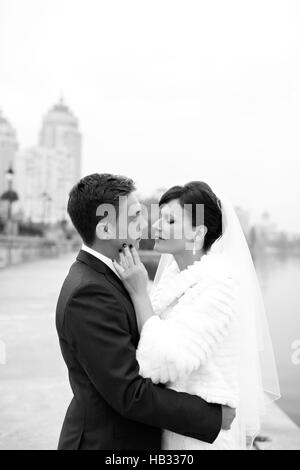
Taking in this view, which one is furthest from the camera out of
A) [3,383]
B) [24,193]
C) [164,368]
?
[24,193]

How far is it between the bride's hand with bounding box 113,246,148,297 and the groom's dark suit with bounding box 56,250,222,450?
3cm

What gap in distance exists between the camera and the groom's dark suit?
1.52 m

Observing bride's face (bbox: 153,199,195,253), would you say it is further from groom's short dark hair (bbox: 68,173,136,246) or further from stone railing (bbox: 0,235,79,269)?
stone railing (bbox: 0,235,79,269)

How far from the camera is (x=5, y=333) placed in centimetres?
716

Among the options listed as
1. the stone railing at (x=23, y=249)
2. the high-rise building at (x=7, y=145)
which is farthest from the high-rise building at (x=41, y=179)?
the stone railing at (x=23, y=249)

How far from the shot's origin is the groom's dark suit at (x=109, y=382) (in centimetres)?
152

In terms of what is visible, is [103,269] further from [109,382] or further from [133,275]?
[109,382]

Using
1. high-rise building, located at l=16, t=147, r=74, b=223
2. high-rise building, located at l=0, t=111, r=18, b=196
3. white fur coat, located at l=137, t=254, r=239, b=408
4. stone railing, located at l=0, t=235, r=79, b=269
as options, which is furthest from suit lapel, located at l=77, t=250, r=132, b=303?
high-rise building, located at l=0, t=111, r=18, b=196

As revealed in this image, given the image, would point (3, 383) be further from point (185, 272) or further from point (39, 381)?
point (185, 272)

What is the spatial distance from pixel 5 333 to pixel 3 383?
7.79ft

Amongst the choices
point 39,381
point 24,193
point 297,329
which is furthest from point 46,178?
point 39,381

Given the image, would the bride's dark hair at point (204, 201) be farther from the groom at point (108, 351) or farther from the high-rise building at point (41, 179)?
the high-rise building at point (41, 179)

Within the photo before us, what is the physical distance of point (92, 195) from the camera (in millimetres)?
1654

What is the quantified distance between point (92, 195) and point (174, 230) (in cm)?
42
